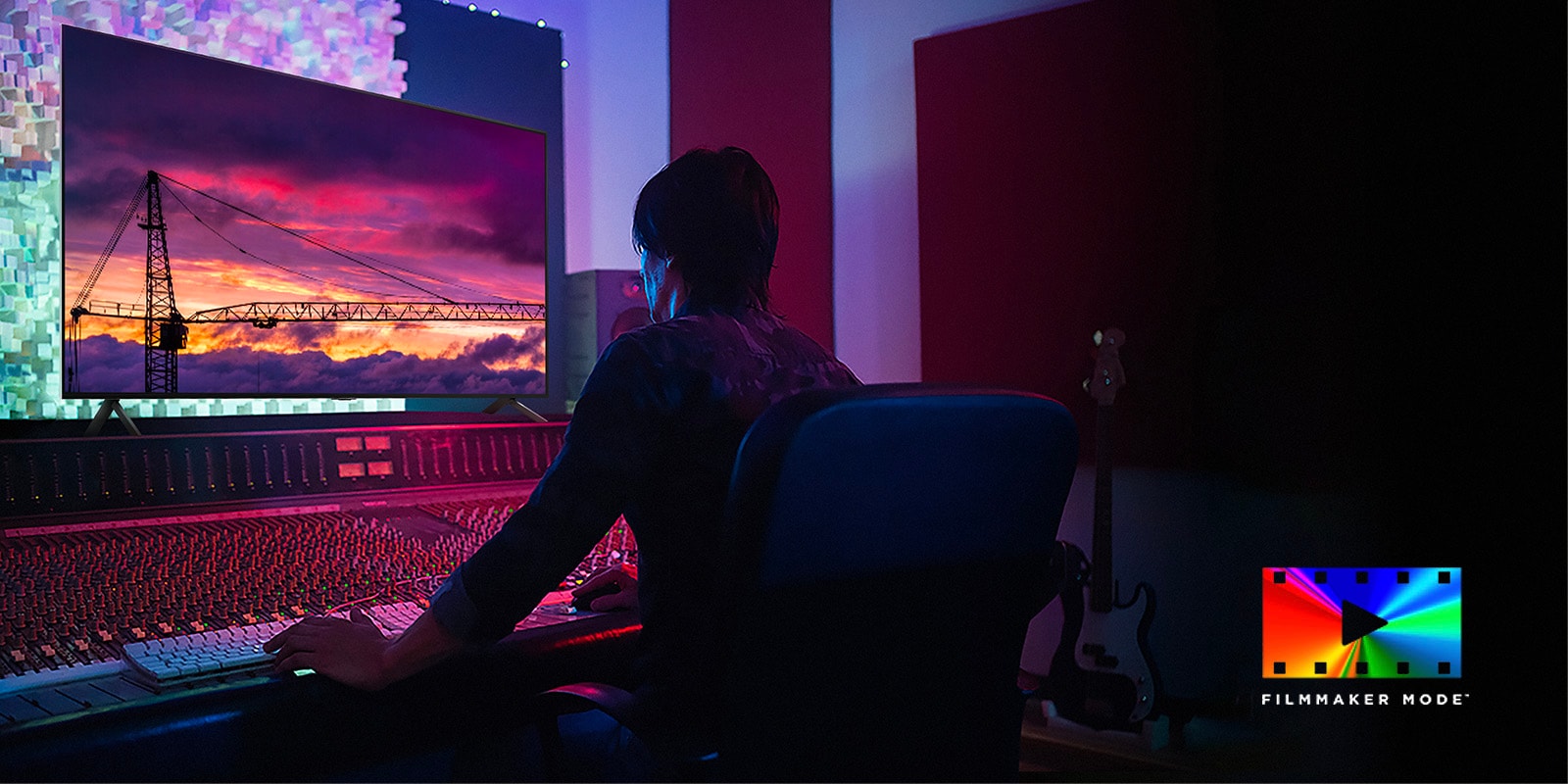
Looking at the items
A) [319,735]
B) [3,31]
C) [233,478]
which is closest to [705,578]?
[319,735]

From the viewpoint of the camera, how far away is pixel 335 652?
102 centimetres

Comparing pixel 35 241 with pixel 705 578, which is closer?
pixel 705 578

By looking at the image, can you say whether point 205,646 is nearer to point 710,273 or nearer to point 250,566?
point 250,566

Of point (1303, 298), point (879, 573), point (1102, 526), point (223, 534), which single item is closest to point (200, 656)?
point (223, 534)

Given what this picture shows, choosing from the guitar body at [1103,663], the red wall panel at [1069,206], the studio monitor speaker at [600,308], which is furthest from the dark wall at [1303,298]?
the studio monitor speaker at [600,308]

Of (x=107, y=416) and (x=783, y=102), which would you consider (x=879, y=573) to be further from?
(x=783, y=102)

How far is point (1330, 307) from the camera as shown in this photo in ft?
8.82

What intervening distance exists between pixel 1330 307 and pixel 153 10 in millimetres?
3081

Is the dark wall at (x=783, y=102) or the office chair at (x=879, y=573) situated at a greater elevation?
the dark wall at (x=783, y=102)

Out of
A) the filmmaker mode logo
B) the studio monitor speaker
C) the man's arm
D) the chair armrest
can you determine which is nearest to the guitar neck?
the filmmaker mode logo

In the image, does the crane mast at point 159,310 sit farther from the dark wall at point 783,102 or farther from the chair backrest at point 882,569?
the dark wall at point 783,102

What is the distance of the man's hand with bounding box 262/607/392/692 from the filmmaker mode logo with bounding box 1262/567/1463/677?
2.56m

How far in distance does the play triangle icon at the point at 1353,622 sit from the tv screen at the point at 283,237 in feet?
7.84

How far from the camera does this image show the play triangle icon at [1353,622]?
2707 mm
